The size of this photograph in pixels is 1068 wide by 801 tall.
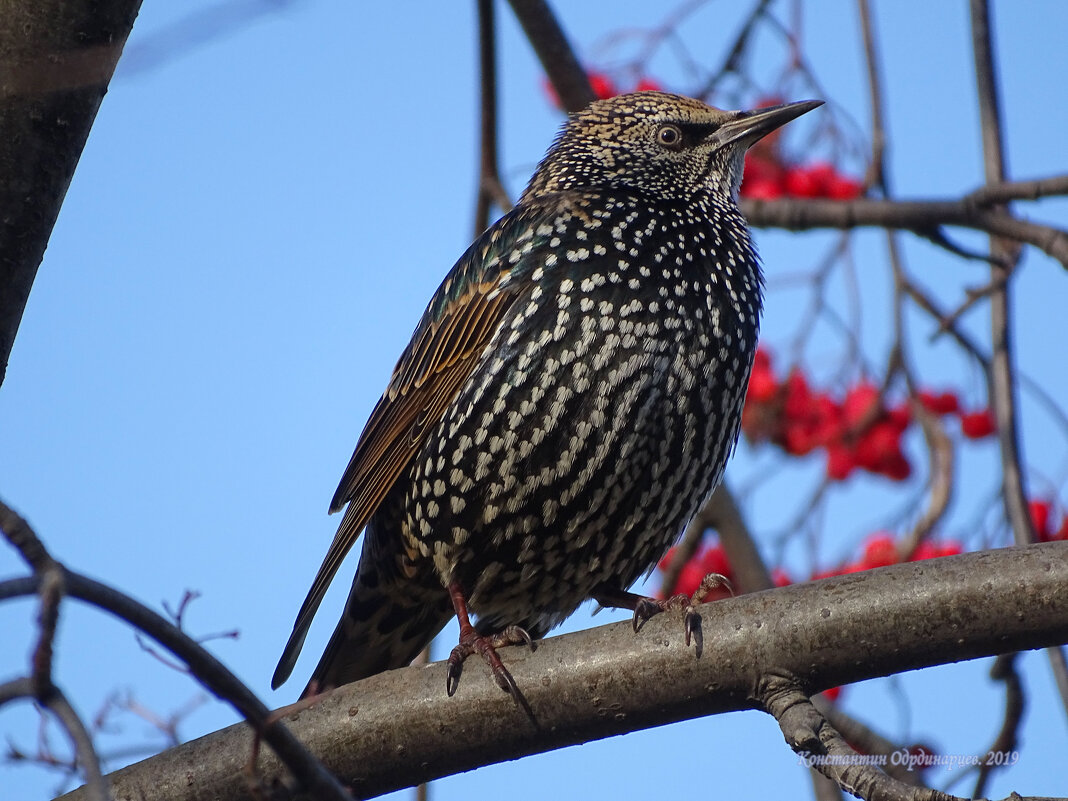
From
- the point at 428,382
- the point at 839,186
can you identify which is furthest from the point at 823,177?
the point at 428,382

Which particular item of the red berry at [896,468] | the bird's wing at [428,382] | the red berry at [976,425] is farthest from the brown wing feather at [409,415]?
the red berry at [976,425]

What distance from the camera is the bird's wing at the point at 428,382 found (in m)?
3.31

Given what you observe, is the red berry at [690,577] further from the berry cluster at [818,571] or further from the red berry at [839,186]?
the red berry at [839,186]

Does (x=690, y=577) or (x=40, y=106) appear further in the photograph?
(x=690, y=577)

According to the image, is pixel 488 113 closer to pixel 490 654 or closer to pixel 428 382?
pixel 428 382

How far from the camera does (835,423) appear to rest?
5.12 metres

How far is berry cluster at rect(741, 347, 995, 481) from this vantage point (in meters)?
4.96

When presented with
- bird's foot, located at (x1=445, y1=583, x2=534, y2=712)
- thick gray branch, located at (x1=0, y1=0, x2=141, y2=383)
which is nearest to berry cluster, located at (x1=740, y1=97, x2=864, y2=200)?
bird's foot, located at (x1=445, y1=583, x2=534, y2=712)

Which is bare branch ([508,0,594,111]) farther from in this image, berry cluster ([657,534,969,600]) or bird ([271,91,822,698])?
berry cluster ([657,534,969,600])

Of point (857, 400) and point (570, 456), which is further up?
point (857, 400)

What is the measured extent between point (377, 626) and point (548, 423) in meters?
0.88

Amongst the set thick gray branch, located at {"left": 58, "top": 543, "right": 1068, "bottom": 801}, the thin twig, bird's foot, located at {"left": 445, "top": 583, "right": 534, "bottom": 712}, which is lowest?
thick gray branch, located at {"left": 58, "top": 543, "right": 1068, "bottom": 801}

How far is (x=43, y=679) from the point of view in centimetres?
130

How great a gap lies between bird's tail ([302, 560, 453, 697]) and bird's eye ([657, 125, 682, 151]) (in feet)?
5.06
